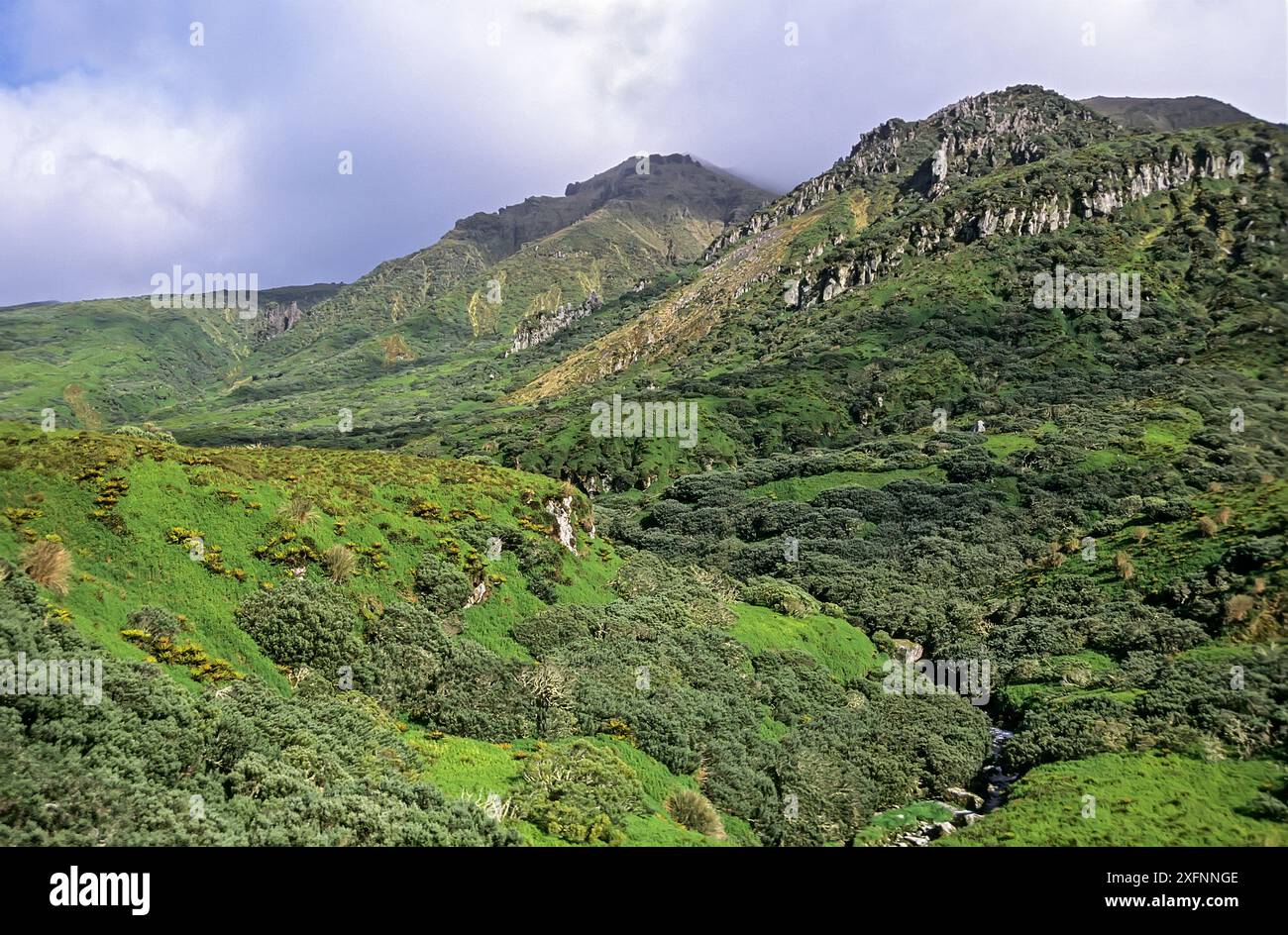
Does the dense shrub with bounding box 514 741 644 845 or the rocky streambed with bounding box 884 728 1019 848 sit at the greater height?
the dense shrub with bounding box 514 741 644 845

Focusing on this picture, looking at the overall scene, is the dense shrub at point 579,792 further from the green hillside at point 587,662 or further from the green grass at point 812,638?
the green grass at point 812,638

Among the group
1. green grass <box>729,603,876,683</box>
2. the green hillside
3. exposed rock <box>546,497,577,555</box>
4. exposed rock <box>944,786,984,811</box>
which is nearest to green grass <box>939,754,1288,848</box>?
the green hillside

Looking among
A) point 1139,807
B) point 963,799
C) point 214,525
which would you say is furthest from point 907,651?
point 214,525

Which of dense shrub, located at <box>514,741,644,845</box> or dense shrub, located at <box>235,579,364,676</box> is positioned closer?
dense shrub, located at <box>514,741,644,845</box>

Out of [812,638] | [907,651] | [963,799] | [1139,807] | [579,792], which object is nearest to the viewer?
[579,792]

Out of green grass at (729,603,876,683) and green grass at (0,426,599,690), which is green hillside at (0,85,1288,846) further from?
green grass at (729,603,876,683)

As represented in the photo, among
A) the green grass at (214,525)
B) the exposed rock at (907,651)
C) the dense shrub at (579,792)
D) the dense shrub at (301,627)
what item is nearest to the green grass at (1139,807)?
the dense shrub at (579,792)

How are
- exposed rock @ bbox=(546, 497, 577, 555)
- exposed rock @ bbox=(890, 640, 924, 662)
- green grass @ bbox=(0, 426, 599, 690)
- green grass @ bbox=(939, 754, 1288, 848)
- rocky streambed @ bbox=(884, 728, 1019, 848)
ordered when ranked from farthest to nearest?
exposed rock @ bbox=(890, 640, 924, 662) → exposed rock @ bbox=(546, 497, 577, 555) → rocky streambed @ bbox=(884, 728, 1019, 848) → green grass @ bbox=(939, 754, 1288, 848) → green grass @ bbox=(0, 426, 599, 690)

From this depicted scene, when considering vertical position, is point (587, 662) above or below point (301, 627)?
below

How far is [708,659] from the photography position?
36781 millimetres

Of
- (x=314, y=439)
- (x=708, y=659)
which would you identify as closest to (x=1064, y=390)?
(x=708, y=659)

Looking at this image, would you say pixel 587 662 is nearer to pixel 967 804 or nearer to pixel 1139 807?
pixel 967 804

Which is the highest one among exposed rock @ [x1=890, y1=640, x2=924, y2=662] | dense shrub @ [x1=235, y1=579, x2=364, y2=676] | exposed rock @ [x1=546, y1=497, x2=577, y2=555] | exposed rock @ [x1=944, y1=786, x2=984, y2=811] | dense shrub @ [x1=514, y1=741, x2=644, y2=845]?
exposed rock @ [x1=546, y1=497, x2=577, y2=555]
